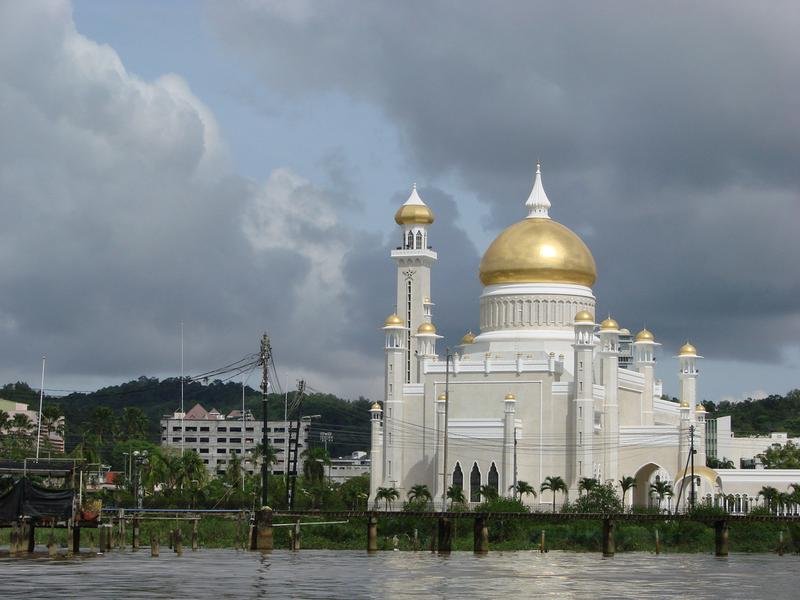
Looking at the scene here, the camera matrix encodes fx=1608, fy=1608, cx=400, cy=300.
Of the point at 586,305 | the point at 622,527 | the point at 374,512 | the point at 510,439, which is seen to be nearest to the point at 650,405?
the point at 586,305

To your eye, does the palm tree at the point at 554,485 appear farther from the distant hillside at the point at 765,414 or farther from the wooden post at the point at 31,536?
the distant hillside at the point at 765,414

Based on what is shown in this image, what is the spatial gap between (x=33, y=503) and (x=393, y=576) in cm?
1721

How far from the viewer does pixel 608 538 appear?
227ft

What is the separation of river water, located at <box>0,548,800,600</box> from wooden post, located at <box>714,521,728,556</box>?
1267 mm

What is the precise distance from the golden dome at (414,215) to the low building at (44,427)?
34979 mm

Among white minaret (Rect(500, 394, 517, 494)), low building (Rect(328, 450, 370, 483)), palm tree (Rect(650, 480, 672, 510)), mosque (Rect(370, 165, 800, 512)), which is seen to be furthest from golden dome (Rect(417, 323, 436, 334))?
low building (Rect(328, 450, 370, 483))

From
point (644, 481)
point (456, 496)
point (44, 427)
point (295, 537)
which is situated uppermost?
point (44, 427)

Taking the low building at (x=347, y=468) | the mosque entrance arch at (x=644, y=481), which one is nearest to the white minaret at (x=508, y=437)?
the mosque entrance arch at (x=644, y=481)

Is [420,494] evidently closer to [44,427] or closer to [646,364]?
[646,364]

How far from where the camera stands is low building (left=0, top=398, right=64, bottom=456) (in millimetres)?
130175

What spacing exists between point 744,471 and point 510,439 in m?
15.0

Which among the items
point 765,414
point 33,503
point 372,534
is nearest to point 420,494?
point 372,534

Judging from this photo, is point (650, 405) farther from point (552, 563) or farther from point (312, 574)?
point (312, 574)

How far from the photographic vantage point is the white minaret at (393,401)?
9744cm
